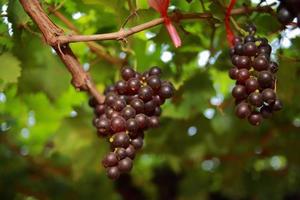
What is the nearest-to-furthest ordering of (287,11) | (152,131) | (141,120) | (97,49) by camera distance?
(287,11)
(141,120)
(97,49)
(152,131)

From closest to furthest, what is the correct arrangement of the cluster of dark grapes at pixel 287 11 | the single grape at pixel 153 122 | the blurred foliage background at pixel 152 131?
the cluster of dark grapes at pixel 287 11, the single grape at pixel 153 122, the blurred foliage background at pixel 152 131

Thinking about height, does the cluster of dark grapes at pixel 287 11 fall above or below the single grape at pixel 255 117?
above

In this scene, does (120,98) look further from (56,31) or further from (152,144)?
(152,144)

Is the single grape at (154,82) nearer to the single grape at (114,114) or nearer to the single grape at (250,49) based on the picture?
the single grape at (114,114)

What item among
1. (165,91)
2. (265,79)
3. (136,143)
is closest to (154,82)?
(165,91)

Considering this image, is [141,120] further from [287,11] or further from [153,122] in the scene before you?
[287,11]

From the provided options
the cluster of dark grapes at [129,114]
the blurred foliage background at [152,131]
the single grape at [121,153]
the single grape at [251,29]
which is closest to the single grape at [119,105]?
the cluster of dark grapes at [129,114]

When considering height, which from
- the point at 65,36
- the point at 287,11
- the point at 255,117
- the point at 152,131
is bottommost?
the point at 152,131
